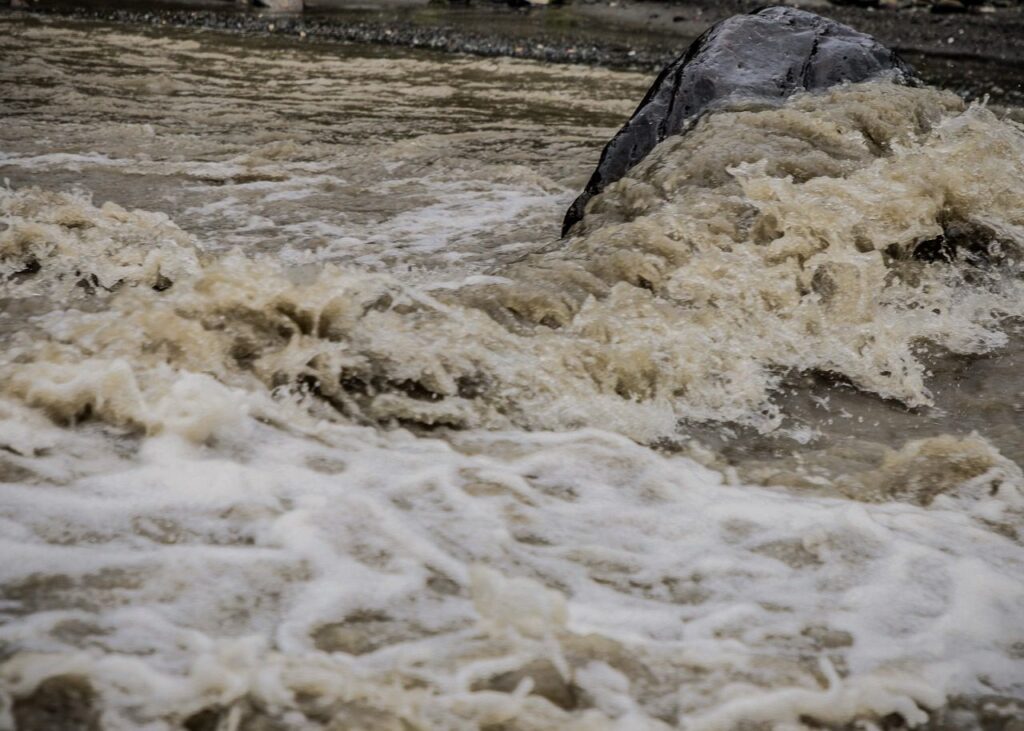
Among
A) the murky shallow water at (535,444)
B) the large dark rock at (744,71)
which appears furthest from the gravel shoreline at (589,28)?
the murky shallow water at (535,444)

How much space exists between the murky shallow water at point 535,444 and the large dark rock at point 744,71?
33 cm

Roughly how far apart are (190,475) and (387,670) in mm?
1009

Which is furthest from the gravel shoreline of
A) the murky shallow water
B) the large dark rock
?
the murky shallow water

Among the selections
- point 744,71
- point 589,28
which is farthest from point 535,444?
point 589,28

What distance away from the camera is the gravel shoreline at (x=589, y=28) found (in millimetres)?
15016

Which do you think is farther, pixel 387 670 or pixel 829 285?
pixel 829 285

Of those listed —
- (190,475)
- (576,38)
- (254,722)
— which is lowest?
(254,722)

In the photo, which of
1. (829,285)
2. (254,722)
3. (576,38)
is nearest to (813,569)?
(254,722)

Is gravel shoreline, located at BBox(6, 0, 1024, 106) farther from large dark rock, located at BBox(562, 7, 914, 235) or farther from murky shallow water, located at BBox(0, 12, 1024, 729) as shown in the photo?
murky shallow water, located at BBox(0, 12, 1024, 729)

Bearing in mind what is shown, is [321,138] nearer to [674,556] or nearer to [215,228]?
[215,228]

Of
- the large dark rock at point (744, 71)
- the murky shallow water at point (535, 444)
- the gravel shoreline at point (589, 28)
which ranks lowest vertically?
the murky shallow water at point (535, 444)

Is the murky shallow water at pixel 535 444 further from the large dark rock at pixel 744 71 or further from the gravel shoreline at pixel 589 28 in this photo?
the gravel shoreline at pixel 589 28

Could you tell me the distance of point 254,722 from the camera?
1.89 meters

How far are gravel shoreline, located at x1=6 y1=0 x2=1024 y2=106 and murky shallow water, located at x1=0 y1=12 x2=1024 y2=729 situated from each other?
927 cm
